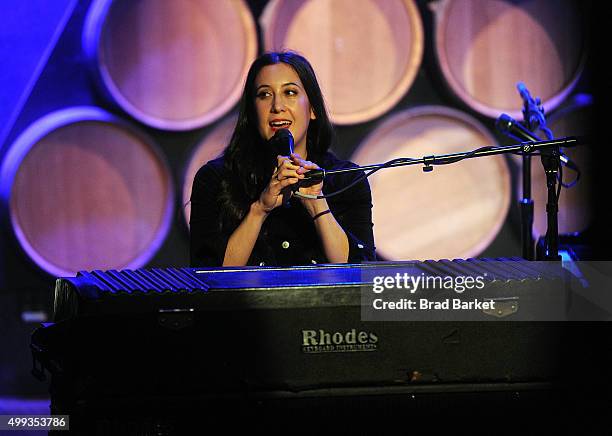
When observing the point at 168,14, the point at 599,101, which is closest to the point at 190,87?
the point at 168,14

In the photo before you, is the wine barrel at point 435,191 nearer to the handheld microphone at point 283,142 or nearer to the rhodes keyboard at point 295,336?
the handheld microphone at point 283,142

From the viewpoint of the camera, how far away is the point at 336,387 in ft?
4.72

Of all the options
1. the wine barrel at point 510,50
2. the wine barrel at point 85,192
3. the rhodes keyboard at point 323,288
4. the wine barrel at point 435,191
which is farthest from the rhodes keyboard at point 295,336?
the wine barrel at point 510,50

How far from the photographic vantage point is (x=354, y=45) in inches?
119

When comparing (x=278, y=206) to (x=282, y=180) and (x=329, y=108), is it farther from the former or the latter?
(x=329, y=108)

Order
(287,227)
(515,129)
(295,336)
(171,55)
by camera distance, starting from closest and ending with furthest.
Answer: (295,336) < (287,227) < (515,129) < (171,55)

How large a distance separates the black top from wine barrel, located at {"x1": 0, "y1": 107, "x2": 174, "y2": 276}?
715 mm

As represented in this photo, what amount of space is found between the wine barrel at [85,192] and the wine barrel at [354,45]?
0.64 meters

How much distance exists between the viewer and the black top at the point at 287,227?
2.21m

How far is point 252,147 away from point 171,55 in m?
0.81

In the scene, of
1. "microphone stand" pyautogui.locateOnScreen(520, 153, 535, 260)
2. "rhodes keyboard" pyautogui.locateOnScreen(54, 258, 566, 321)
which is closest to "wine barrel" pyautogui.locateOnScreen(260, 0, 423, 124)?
"microphone stand" pyautogui.locateOnScreen(520, 153, 535, 260)

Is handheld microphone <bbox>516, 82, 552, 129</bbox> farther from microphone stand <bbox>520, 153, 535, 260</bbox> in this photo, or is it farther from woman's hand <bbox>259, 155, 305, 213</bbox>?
woman's hand <bbox>259, 155, 305, 213</bbox>

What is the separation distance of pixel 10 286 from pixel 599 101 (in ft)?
7.67

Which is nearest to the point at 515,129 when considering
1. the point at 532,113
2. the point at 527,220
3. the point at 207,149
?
the point at 532,113
